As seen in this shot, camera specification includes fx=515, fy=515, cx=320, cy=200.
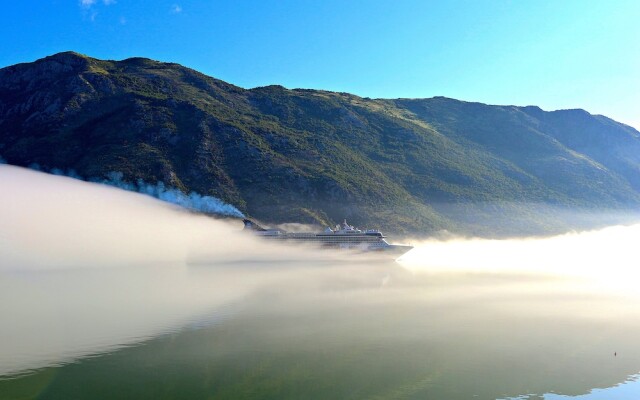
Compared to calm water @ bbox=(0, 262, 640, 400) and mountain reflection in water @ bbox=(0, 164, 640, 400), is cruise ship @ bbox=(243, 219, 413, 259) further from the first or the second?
calm water @ bbox=(0, 262, 640, 400)

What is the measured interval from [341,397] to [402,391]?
4.22 m

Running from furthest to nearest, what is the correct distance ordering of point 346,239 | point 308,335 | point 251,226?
point 251,226
point 346,239
point 308,335

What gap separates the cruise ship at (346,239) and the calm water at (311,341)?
53867 millimetres

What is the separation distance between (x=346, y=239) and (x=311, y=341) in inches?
3567

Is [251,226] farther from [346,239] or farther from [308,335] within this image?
[308,335]

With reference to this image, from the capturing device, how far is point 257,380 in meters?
35.4

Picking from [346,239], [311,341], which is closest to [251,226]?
[346,239]

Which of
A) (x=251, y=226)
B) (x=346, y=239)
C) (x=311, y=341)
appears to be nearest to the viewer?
(x=311, y=341)

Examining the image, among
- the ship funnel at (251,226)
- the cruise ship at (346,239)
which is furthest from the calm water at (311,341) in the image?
the ship funnel at (251,226)

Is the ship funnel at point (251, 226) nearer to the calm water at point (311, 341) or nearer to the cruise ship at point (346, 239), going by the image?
the cruise ship at point (346, 239)

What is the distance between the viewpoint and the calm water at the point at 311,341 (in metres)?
34.5

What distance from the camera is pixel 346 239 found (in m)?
135

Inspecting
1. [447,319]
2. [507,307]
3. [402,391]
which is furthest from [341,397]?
[507,307]

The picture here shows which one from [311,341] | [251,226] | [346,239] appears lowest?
[311,341]
